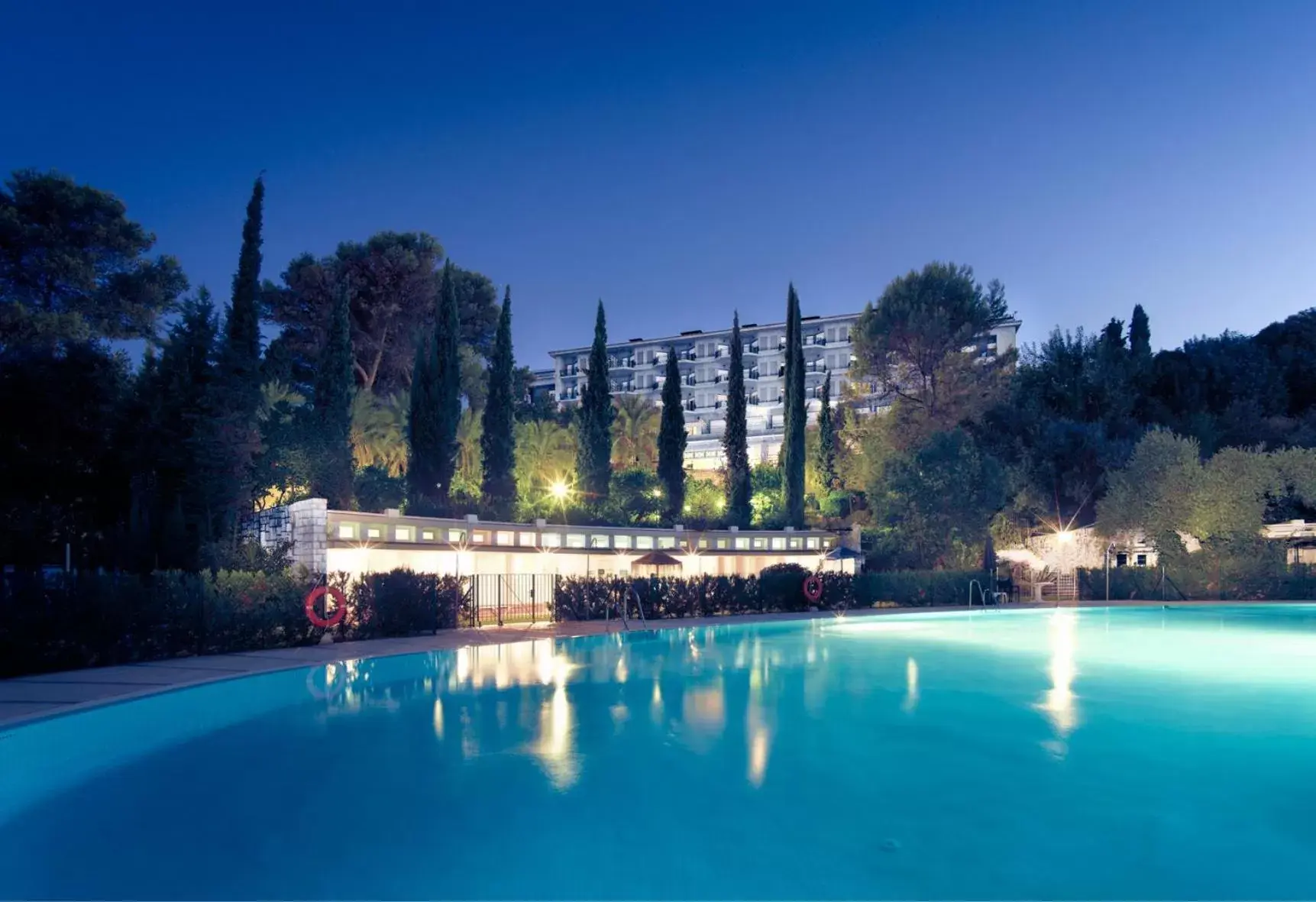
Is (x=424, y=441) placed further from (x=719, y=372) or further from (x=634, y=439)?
(x=719, y=372)

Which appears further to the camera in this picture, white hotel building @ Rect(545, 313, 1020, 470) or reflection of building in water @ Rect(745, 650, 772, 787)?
white hotel building @ Rect(545, 313, 1020, 470)

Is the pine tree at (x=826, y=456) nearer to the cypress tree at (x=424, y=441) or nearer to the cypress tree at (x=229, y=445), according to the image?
the cypress tree at (x=424, y=441)

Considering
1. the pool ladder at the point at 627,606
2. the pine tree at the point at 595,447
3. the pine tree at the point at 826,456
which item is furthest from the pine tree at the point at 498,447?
the pine tree at the point at 826,456

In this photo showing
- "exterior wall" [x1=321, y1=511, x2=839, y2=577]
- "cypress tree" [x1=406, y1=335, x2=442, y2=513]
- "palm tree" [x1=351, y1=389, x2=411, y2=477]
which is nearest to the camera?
"exterior wall" [x1=321, y1=511, x2=839, y2=577]

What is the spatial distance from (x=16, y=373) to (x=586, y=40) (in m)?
22.1

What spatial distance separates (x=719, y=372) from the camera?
8794 cm

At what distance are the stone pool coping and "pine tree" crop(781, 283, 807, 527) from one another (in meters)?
18.3

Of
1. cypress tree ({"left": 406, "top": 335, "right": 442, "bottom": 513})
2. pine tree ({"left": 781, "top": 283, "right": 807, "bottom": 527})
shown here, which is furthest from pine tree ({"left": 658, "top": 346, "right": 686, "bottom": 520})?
cypress tree ({"left": 406, "top": 335, "right": 442, "bottom": 513})

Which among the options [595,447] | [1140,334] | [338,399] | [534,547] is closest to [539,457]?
[595,447]

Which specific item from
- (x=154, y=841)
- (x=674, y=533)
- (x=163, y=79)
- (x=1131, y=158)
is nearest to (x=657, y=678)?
(x=154, y=841)

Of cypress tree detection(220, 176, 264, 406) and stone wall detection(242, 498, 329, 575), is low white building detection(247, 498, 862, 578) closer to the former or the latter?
stone wall detection(242, 498, 329, 575)

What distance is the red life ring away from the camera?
48.7 feet

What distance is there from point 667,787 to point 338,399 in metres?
26.3

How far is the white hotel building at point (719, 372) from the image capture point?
8394 centimetres
